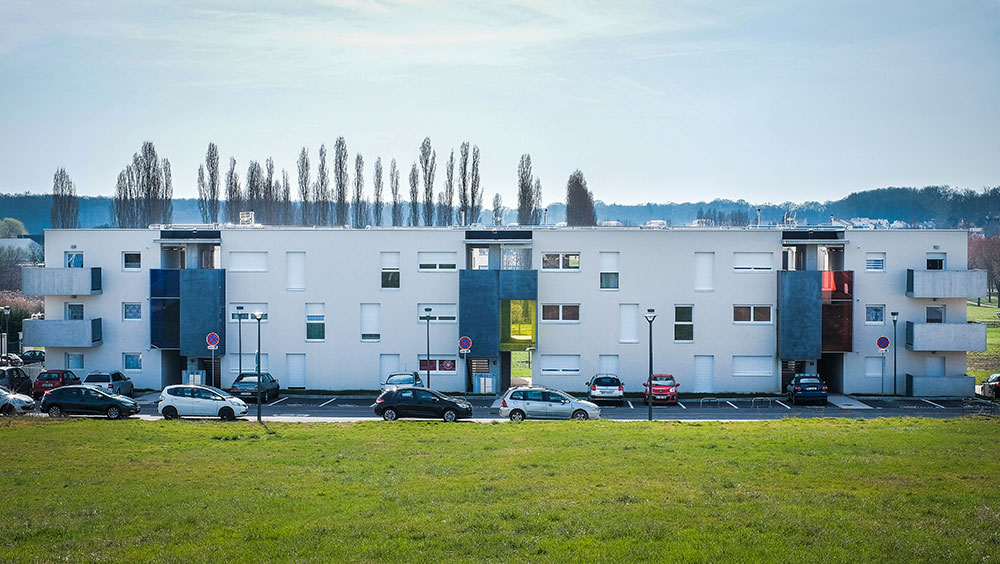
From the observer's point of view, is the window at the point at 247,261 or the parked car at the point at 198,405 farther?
the window at the point at 247,261

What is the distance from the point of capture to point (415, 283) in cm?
4406

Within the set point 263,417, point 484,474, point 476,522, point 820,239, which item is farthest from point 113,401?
point 820,239

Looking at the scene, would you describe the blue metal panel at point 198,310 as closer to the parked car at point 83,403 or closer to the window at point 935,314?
the parked car at point 83,403

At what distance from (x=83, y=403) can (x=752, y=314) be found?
3103 cm

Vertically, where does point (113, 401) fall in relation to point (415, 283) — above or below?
below

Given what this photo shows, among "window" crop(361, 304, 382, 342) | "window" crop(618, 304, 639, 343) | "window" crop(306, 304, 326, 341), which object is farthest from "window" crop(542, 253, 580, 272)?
"window" crop(306, 304, 326, 341)

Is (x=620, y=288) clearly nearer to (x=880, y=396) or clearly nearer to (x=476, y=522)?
(x=880, y=396)

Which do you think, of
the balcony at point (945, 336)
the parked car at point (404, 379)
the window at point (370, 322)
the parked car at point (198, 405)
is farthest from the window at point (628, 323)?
the parked car at point (198, 405)

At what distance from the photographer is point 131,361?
44.9 metres

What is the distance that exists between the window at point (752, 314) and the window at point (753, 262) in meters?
1.90

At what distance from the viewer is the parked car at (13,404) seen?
3409 centimetres

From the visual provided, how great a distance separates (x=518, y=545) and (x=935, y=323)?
37620 millimetres

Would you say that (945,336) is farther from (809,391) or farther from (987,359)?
(987,359)

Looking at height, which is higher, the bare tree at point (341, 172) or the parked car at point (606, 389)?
the bare tree at point (341, 172)
